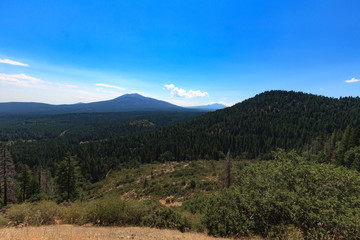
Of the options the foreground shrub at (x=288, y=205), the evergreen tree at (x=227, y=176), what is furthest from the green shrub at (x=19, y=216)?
the evergreen tree at (x=227, y=176)

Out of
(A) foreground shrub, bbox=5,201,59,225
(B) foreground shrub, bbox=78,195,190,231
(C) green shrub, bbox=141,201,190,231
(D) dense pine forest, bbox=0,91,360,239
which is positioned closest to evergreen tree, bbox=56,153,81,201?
(D) dense pine forest, bbox=0,91,360,239

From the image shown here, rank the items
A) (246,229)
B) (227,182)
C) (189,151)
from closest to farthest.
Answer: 1. (246,229)
2. (227,182)
3. (189,151)

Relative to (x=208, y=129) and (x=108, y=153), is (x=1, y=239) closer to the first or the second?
(x=108, y=153)

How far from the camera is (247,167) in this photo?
15.0m

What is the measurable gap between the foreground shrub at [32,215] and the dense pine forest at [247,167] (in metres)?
2.39

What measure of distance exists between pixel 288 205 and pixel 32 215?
18.6m

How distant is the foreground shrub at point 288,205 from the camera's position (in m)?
8.93

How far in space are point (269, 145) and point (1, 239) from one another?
94.7 m

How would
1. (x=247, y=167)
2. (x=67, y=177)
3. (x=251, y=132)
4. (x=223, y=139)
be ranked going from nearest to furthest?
1. (x=247, y=167)
2. (x=67, y=177)
3. (x=223, y=139)
4. (x=251, y=132)

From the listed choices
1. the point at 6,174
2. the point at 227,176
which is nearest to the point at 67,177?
the point at 6,174

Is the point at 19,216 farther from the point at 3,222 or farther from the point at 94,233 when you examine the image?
the point at 94,233

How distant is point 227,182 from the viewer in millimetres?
24031

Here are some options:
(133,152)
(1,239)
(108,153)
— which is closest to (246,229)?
(1,239)

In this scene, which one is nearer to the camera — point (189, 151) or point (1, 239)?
point (1, 239)
